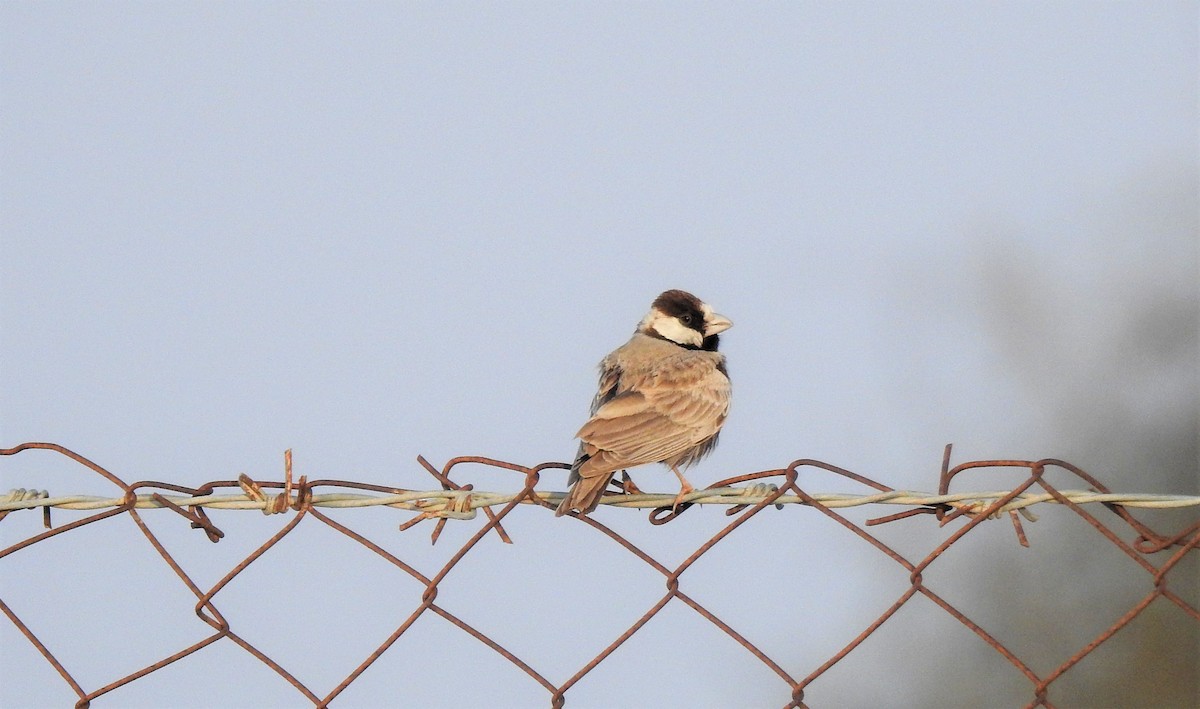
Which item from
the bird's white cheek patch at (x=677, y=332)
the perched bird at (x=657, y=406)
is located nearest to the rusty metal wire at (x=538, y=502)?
the perched bird at (x=657, y=406)

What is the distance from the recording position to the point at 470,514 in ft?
10.9

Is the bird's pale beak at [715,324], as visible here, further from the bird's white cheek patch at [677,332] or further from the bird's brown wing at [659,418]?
the bird's brown wing at [659,418]

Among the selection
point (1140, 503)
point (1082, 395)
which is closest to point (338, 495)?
point (1140, 503)

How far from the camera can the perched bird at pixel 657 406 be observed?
177 inches

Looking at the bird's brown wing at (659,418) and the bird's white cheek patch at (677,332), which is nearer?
the bird's brown wing at (659,418)

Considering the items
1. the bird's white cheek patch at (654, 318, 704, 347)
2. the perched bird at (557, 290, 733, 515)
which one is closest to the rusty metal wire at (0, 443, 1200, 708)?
the perched bird at (557, 290, 733, 515)

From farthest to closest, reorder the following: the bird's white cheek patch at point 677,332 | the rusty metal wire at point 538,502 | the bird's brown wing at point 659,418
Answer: the bird's white cheek patch at point 677,332 < the bird's brown wing at point 659,418 < the rusty metal wire at point 538,502

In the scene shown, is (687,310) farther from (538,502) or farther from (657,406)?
(538,502)

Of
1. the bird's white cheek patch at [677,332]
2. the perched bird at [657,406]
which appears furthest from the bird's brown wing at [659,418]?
the bird's white cheek patch at [677,332]

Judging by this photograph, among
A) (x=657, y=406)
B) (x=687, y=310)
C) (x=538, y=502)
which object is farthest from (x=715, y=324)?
(x=538, y=502)

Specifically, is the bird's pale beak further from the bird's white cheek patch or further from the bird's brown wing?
the bird's brown wing

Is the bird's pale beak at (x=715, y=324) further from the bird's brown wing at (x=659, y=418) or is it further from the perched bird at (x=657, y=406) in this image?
the bird's brown wing at (x=659, y=418)

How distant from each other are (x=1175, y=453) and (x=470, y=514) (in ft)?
28.8

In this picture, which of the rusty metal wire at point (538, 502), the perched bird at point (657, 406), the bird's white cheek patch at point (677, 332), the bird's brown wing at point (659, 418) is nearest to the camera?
the rusty metal wire at point (538, 502)
